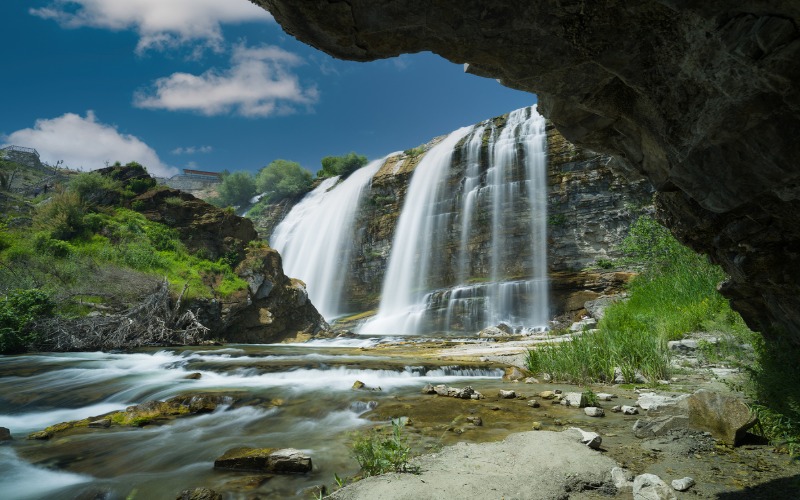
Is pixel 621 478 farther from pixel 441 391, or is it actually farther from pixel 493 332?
pixel 493 332

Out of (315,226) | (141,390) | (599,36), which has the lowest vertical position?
(141,390)

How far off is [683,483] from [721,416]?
1317mm

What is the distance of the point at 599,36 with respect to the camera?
2801mm

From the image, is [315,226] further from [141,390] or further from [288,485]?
[288,485]

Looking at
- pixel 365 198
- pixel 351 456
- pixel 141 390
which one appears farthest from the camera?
pixel 365 198

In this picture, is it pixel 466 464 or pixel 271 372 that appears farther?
pixel 271 372

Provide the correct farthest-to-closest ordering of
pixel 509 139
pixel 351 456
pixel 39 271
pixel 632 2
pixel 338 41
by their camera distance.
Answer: pixel 509 139
pixel 39 271
pixel 351 456
pixel 338 41
pixel 632 2

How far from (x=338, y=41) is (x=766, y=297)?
483 cm

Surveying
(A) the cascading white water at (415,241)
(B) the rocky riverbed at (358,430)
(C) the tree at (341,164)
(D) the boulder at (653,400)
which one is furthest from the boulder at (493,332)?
(C) the tree at (341,164)

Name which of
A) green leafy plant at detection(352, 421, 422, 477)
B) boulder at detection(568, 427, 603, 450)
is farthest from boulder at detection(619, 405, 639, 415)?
green leafy plant at detection(352, 421, 422, 477)

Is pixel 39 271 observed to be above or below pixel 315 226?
below

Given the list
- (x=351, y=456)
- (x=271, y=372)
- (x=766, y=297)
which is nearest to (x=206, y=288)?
(x=271, y=372)

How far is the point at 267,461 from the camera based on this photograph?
4.39 m

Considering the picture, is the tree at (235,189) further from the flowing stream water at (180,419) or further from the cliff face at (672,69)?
the cliff face at (672,69)
